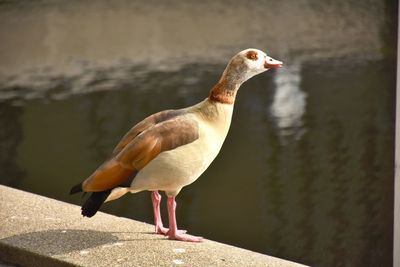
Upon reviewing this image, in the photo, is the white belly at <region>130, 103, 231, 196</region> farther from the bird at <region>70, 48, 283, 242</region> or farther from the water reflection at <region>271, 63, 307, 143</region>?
the water reflection at <region>271, 63, 307, 143</region>

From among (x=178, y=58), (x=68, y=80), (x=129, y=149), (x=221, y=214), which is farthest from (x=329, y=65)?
(x=129, y=149)

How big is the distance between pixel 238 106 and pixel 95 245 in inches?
311

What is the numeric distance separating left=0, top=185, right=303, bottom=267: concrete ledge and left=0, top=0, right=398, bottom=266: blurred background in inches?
121

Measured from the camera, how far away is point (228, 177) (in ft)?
27.9

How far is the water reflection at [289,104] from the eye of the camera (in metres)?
10.4

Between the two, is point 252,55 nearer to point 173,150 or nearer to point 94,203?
point 173,150

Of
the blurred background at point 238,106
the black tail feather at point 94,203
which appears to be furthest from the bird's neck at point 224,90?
the blurred background at point 238,106

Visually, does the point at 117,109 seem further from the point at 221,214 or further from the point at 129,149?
the point at 129,149

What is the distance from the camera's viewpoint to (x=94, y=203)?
11.4 ft

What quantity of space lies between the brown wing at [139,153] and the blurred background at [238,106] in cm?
371

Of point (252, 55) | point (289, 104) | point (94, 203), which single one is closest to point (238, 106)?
point (289, 104)

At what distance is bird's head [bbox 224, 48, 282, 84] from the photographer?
11.5 feet

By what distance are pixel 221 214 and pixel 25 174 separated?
84.3 inches

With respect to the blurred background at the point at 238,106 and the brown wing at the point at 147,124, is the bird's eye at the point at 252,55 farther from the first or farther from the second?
the blurred background at the point at 238,106
